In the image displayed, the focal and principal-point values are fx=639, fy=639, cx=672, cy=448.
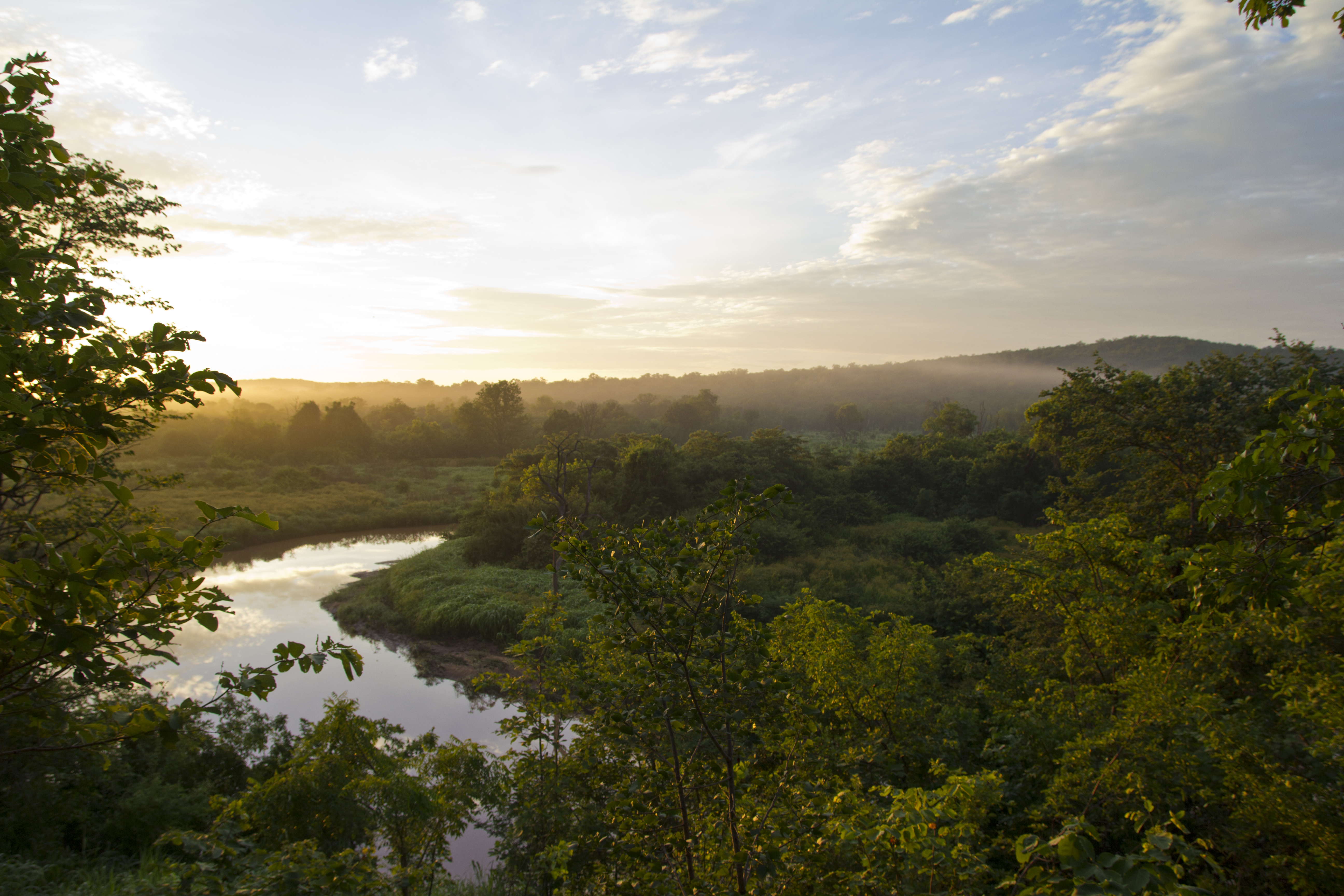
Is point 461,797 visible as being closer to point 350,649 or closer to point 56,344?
point 350,649

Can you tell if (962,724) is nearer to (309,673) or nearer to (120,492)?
(120,492)

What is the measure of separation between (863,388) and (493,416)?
315 ft

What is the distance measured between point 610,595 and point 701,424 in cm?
7038

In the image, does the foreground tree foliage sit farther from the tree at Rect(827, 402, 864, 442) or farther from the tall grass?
the tree at Rect(827, 402, 864, 442)

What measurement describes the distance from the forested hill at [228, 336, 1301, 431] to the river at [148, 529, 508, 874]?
2896 inches

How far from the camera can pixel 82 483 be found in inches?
102

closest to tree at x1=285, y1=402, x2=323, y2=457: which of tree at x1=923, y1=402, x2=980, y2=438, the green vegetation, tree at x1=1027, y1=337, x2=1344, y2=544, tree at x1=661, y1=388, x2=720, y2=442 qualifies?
tree at x1=661, y1=388, x2=720, y2=442

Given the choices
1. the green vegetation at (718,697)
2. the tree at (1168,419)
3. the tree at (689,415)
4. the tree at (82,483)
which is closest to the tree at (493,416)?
the tree at (689,415)

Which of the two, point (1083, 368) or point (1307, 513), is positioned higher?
point (1083, 368)

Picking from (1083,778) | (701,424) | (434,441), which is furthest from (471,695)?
(701,424)

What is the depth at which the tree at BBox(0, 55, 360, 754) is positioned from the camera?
6.07 ft

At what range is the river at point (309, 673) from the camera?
1377 cm

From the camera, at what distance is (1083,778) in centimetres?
557

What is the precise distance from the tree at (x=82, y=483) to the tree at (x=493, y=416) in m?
62.5
